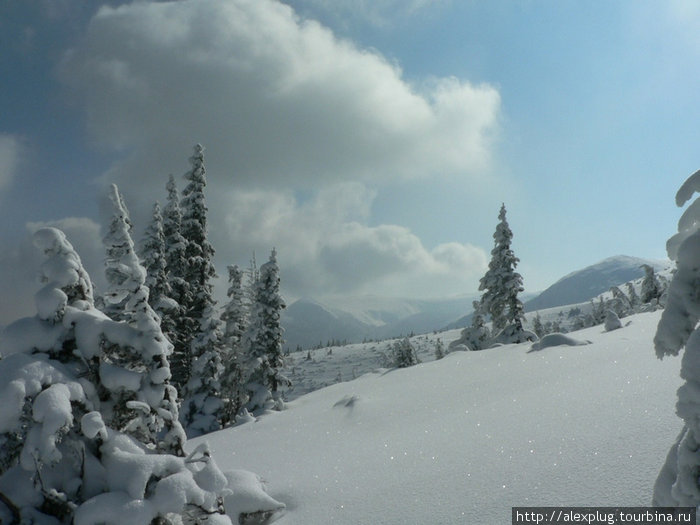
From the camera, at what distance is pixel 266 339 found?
89.6 feet

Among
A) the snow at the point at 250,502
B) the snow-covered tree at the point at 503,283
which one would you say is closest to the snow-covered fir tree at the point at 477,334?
the snow-covered tree at the point at 503,283

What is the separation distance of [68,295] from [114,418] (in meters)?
1.96

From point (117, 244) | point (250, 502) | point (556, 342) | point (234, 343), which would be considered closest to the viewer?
point (250, 502)

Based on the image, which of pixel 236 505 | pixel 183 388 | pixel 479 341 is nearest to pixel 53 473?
pixel 236 505

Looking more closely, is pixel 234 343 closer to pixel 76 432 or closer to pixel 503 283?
pixel 503 283

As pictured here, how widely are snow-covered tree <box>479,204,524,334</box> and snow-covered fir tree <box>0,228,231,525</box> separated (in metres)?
29.2

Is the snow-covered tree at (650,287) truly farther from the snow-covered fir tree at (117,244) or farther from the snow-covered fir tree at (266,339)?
the snow-covered fir tree at (117,244)

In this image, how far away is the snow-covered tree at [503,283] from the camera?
31109 mm

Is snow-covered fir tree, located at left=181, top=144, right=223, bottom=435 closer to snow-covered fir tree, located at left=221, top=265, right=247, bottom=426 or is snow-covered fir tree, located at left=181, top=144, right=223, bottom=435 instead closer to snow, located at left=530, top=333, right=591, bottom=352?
snow-covered fir tree, located at left=221, top=265, right=247, bottom=426

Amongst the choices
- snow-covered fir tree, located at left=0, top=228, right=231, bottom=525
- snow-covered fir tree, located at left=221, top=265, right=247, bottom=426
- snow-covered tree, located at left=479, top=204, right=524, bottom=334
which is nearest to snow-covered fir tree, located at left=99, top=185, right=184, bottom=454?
snow-covered fir tree, located at left=0, top=228, right=231, bottom=525

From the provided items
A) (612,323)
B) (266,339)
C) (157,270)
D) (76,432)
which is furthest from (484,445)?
(157,270)

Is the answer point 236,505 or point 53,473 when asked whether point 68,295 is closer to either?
point 53,473

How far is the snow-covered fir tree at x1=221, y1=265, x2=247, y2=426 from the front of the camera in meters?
29.0

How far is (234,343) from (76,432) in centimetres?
2542
